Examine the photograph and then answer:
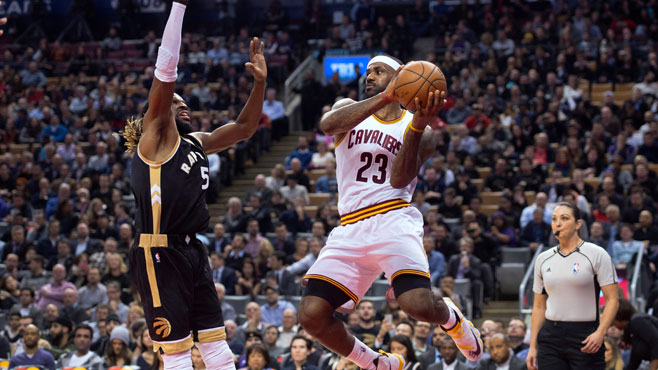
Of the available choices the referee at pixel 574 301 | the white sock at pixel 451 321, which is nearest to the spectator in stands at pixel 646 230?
the referee at pixel 574 301

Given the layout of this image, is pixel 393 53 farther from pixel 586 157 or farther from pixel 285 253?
pixel 285 253

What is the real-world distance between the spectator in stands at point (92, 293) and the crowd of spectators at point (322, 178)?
0.03m

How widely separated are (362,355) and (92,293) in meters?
9.84

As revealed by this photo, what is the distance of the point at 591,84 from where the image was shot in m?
21.3

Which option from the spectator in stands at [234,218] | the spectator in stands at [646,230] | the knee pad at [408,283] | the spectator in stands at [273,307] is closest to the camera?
the knee pad at [408,283]

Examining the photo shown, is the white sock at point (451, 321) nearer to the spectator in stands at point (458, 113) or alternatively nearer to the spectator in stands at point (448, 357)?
the spectator in stands at point (448, 357)

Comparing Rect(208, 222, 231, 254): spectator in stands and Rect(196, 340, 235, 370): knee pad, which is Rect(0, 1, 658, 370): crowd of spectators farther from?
Rect(196, 340, 235, 370): knee pad

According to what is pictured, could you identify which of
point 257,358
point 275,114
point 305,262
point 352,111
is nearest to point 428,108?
point 352,111

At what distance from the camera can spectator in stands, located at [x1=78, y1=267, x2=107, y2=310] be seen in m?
16.0

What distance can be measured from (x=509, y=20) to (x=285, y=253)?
37.7 ft

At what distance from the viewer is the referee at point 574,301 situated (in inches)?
325

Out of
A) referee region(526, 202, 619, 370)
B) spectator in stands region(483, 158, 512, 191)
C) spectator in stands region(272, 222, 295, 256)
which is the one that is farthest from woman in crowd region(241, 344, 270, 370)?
spectator in stands region(483, 158, 512, 191)

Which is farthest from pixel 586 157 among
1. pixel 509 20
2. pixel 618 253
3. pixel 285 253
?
pixel 509 20

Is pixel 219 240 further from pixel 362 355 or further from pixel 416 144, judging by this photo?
pixel 416 144
